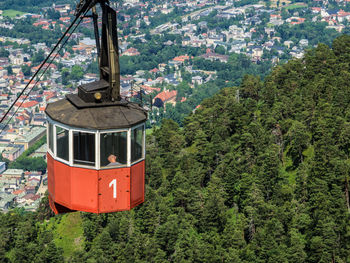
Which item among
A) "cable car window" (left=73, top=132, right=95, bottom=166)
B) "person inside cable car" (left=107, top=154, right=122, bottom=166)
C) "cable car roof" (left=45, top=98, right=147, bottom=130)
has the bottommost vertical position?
"person inside cable car" (left=107, top=154, right=122, bottom=166)

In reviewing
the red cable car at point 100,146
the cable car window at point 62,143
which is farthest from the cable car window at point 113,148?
the cable car window at point 62,143

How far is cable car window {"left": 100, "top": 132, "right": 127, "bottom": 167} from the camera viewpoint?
2106 centimetres

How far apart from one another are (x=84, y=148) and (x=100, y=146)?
499 mm

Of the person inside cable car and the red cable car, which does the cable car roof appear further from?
the person inside cable car

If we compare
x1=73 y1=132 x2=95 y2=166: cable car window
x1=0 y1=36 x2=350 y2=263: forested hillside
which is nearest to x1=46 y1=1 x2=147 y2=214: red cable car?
x1=73 y1=132 x2=95 y2=166: cable car window

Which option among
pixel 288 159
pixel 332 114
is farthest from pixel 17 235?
pixel 332 114

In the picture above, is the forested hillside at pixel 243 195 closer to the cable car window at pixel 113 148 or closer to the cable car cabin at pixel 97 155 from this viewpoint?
the cable car cabin at pixel 97 155

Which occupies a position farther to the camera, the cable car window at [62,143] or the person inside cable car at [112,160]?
the cable car window at [62,143]

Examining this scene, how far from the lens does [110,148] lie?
2114cm

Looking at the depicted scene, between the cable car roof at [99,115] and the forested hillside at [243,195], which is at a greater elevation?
the cable car roof at [99,115]

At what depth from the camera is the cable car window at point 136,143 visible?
2134 centimetres

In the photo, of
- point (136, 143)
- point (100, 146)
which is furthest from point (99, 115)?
point (136, 143)

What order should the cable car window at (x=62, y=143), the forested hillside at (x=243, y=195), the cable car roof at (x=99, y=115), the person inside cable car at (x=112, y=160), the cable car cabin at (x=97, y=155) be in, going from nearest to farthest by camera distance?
the cable car roof at (x=99, y=115), the cable car cabin at (x=97, y=155), the person inside cable car at (x=112, y=160), the cable car window at (x=62, y=143), the forested hillside at (x=243, y=195)

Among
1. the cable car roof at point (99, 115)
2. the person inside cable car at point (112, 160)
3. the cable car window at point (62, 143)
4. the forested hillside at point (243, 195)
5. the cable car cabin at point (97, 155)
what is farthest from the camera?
the forested hillside at point (243, 195)
